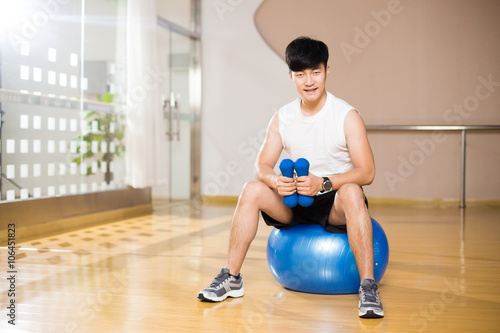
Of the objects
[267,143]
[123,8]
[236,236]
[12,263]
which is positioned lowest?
[12,263]

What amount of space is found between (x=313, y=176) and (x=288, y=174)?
9 centimetres

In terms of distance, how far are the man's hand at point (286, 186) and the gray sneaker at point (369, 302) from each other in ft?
1.30

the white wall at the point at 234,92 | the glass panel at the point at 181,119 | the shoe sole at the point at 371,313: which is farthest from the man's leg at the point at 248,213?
the white wall at the point at 234,92

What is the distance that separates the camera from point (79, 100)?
424cm

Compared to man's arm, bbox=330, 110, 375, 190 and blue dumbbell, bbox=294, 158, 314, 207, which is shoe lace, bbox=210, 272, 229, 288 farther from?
man's arm, bbox=330, 110, 375, 190

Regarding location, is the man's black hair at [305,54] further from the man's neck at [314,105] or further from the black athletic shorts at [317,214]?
the black athletic shorts at [317,214]

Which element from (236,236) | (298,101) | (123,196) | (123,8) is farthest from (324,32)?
(236,236)

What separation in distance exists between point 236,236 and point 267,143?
0.40 m

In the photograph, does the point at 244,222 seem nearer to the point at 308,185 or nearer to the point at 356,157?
the point at 308,185

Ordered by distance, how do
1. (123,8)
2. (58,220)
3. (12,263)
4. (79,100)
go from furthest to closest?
1. (123,8)
2. (79,100)
3. (58,220)
4. (12,263)

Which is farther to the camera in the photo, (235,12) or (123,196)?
(235,12)

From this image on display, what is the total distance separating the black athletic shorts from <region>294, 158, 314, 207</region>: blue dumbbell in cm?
12

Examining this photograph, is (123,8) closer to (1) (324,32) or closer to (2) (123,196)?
(2) (123,196)

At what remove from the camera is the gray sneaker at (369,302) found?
179 centimetres
